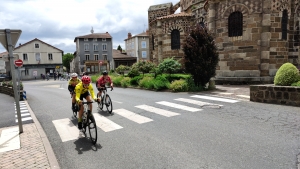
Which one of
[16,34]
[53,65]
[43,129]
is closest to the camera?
[16,34]

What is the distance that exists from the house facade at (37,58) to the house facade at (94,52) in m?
5.13

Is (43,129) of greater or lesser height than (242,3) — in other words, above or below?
below

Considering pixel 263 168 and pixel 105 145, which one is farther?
pixel 105 145

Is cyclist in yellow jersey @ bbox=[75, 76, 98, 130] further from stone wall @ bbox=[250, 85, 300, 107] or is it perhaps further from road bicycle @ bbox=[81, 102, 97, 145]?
stone wall @ bbox=[250, 85, 300, 107]

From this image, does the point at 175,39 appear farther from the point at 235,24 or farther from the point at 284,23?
the point at 284,23

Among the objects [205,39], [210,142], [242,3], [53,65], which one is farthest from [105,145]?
[53,65]

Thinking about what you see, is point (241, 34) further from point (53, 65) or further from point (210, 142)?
point (53, 65)

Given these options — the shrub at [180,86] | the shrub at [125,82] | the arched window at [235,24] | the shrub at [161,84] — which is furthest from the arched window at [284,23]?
the shrub at [125,82]

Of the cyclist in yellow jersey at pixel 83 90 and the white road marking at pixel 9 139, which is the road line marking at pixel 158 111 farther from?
the white road marking at pixel 9 139

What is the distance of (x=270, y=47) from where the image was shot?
14.8 meters

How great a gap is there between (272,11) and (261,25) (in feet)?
3.63

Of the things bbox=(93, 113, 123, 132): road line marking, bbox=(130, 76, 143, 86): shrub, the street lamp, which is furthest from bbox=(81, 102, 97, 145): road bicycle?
bbox=(130, 76, 143, 86): shrub

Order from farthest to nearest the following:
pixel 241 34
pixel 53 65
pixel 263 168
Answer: pixel 53 65 → pixel 241 34 → pixel 263 168

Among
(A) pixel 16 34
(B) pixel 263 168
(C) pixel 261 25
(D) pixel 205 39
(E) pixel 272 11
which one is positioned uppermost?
(E) pixel 272 11
